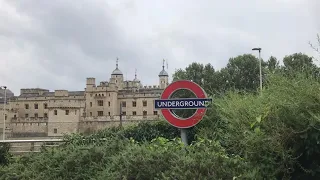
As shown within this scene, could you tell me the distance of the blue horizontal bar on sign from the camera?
8.82 metres

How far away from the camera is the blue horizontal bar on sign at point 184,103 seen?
8.82 metres

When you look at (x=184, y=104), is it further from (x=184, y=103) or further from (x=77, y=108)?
(x=77, y=108)

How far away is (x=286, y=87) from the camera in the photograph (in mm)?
5984

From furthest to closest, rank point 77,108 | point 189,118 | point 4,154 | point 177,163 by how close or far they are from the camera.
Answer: point 77,108, point 4,154, point 189,118, point 177,163

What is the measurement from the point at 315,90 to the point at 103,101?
3090 inches

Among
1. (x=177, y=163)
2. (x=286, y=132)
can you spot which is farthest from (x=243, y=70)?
(x=286, y=132)

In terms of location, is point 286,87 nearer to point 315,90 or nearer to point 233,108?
point 315,90

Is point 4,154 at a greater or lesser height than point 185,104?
lesser

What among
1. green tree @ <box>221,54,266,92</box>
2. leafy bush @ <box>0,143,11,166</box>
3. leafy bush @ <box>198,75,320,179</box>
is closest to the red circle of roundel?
leafy bush @ <box>198,75,320,179</box>

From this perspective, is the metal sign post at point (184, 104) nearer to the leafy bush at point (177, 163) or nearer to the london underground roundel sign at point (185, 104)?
the london underground roundel sign at point (185, 104)

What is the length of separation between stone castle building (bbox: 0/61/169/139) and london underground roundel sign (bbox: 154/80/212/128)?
5590 centimetres

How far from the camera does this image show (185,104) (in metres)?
8.81

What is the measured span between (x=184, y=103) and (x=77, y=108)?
66840 millimetres

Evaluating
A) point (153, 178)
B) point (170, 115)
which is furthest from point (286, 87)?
point (170, 115)
